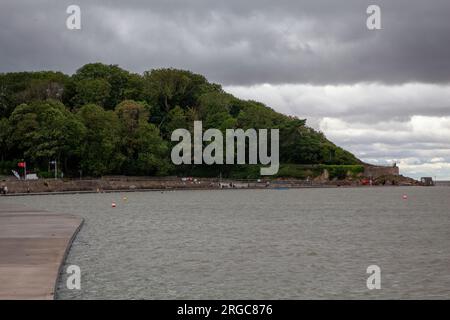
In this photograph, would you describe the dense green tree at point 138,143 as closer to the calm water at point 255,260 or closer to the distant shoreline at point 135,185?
the distant shoreline at point 135,185

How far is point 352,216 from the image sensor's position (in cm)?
7450

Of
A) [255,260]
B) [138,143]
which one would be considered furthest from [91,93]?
[255,260]

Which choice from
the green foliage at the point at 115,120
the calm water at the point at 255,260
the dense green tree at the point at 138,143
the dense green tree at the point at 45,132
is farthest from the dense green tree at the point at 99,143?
the calm water at the point at 255,260

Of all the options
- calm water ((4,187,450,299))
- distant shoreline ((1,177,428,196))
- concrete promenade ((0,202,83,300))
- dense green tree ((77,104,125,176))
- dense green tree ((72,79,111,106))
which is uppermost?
dense green tree ((72,79,111,106))

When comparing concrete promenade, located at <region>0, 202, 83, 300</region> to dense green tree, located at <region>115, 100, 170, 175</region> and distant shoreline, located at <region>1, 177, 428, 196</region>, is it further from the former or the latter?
dense green tree, located at <region>115, 100, 170, 175</region>

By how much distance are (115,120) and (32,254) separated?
121m

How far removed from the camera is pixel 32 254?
28.4 m

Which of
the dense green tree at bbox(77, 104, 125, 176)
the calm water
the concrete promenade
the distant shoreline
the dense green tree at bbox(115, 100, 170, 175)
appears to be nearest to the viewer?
the concrete promenade

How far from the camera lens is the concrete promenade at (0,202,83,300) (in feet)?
71.5

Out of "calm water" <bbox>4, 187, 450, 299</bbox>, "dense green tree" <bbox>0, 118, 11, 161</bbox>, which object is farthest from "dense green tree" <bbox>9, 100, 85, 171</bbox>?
"calm water" <bbox>4, 187, 450, 299</bbox>

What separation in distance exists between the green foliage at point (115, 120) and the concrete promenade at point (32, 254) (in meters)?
94.1

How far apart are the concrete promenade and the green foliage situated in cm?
9411

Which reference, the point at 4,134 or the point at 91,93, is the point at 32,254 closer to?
the point at 4,134
